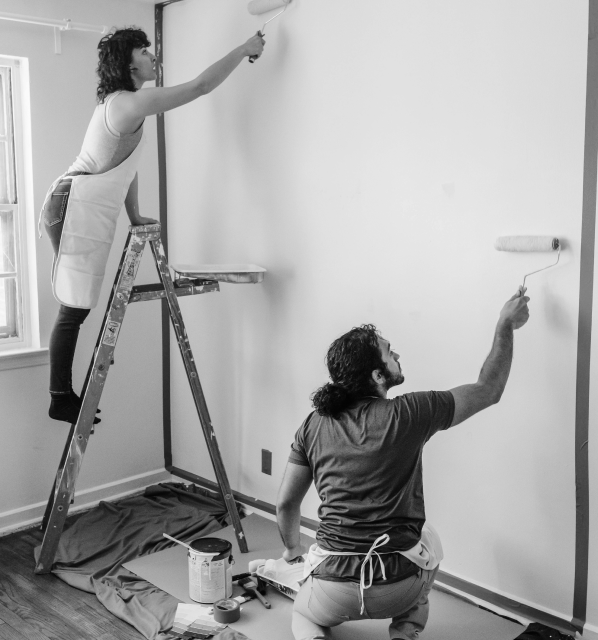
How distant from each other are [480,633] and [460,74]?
6.33ft

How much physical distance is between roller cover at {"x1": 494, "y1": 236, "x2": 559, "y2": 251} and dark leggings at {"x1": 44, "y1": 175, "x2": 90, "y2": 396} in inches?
65.9

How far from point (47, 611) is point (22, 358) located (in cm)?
117

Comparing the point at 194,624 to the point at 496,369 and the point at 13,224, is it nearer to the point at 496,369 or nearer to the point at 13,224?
the point at 496,369

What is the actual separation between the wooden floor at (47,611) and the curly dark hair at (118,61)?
1951 millimetres

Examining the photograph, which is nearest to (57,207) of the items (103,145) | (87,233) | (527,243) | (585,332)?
(87,233)

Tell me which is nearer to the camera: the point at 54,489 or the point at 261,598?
the point at 261,598

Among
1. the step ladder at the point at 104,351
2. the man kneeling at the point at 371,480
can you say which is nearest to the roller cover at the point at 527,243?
the man kneeling at the point at 371,480

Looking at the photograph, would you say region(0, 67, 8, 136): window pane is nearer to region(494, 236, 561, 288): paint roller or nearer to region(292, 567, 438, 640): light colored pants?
region(494, 236, 561, 288): paint roller

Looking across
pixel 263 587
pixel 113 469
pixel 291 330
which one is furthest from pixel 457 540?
pixel 113 469

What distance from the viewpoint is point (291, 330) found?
333 centimetres

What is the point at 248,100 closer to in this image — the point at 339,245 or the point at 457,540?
the point at 339,245

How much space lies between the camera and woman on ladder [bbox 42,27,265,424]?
116 inches

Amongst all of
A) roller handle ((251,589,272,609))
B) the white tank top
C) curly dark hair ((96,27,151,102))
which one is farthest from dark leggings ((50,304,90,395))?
roller handle ((251,589,272,609))

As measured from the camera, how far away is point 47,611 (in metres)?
2.77
